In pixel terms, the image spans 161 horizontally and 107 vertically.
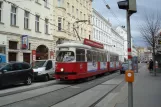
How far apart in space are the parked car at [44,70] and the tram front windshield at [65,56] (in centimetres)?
231

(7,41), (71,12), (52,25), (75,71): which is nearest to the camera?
(75,71)

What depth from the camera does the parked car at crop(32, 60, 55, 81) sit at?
20.4 m

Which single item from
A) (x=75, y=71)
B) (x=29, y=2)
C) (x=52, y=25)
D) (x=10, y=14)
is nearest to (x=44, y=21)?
(x=52, y=25)

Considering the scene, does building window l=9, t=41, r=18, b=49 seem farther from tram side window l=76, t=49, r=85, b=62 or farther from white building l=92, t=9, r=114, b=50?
white building l=92, t=9, r=114, b=50

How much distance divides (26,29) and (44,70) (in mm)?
10105

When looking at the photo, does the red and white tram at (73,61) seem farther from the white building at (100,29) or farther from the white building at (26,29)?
the white building at (100,29)

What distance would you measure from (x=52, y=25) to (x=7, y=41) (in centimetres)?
1093

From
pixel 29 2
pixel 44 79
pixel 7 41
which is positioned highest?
pixel 29 2

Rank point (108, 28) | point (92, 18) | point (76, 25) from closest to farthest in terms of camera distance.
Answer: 1. point (76, 25)
2. point (92, 18)
3. point (108, 28)

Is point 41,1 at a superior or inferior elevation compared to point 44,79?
superior

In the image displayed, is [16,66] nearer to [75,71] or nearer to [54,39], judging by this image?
[75,71]

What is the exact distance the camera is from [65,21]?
4028 centimetres

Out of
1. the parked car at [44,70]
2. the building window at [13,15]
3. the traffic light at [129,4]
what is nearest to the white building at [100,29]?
the building window at [13,15]

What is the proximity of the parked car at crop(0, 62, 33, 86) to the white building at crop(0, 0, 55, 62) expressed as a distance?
331 inches
